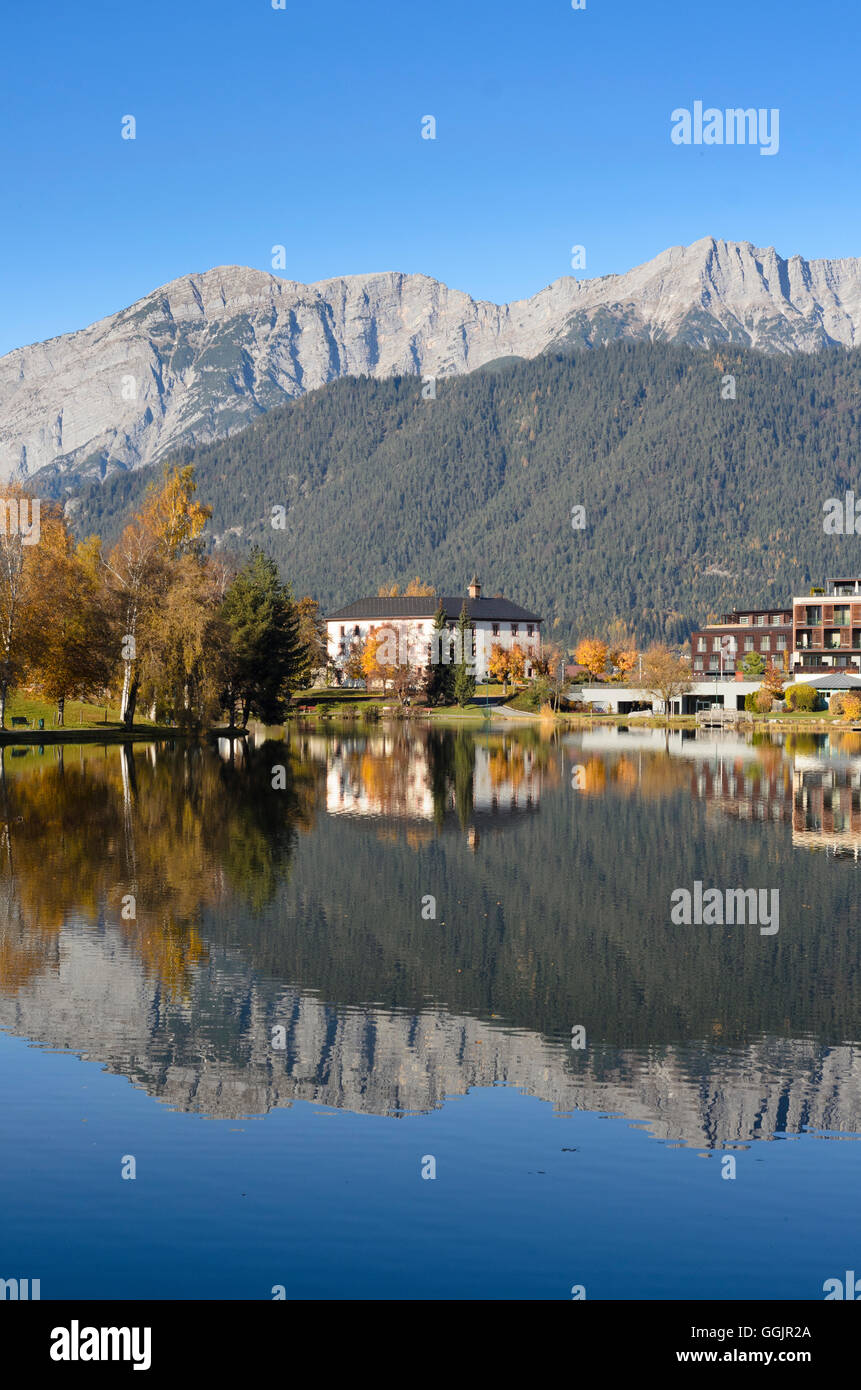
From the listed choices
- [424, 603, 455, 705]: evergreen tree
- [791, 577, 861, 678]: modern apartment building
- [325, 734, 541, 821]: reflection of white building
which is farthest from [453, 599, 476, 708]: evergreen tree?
[325, 734, 541, 821]: reflection of white building

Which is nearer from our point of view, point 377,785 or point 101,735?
point 377,785

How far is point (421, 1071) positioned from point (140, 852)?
64.9ft

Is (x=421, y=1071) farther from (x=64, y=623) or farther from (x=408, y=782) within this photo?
(x=64, y=623)

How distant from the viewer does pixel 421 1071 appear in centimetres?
1698

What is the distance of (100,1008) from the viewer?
765 inches

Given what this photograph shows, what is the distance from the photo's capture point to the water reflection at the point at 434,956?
1662cm

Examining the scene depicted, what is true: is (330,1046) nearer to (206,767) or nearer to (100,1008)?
(100,1008)

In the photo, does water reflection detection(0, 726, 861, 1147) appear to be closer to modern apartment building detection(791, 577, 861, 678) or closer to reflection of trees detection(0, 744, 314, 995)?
reflection of trees detection(0, 744, 314, 995)

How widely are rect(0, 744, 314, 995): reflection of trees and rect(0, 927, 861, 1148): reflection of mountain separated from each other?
1624mm

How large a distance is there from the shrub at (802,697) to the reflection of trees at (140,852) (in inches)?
4123

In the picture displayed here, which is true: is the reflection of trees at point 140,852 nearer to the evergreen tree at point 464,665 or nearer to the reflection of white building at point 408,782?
the reflection of white building at point 408,782

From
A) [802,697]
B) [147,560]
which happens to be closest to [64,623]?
[147,560]

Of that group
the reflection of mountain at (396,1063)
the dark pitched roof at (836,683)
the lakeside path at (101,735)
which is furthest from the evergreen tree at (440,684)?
the reflection of mountain at (396,1063)

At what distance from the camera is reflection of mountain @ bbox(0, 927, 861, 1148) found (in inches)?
615
